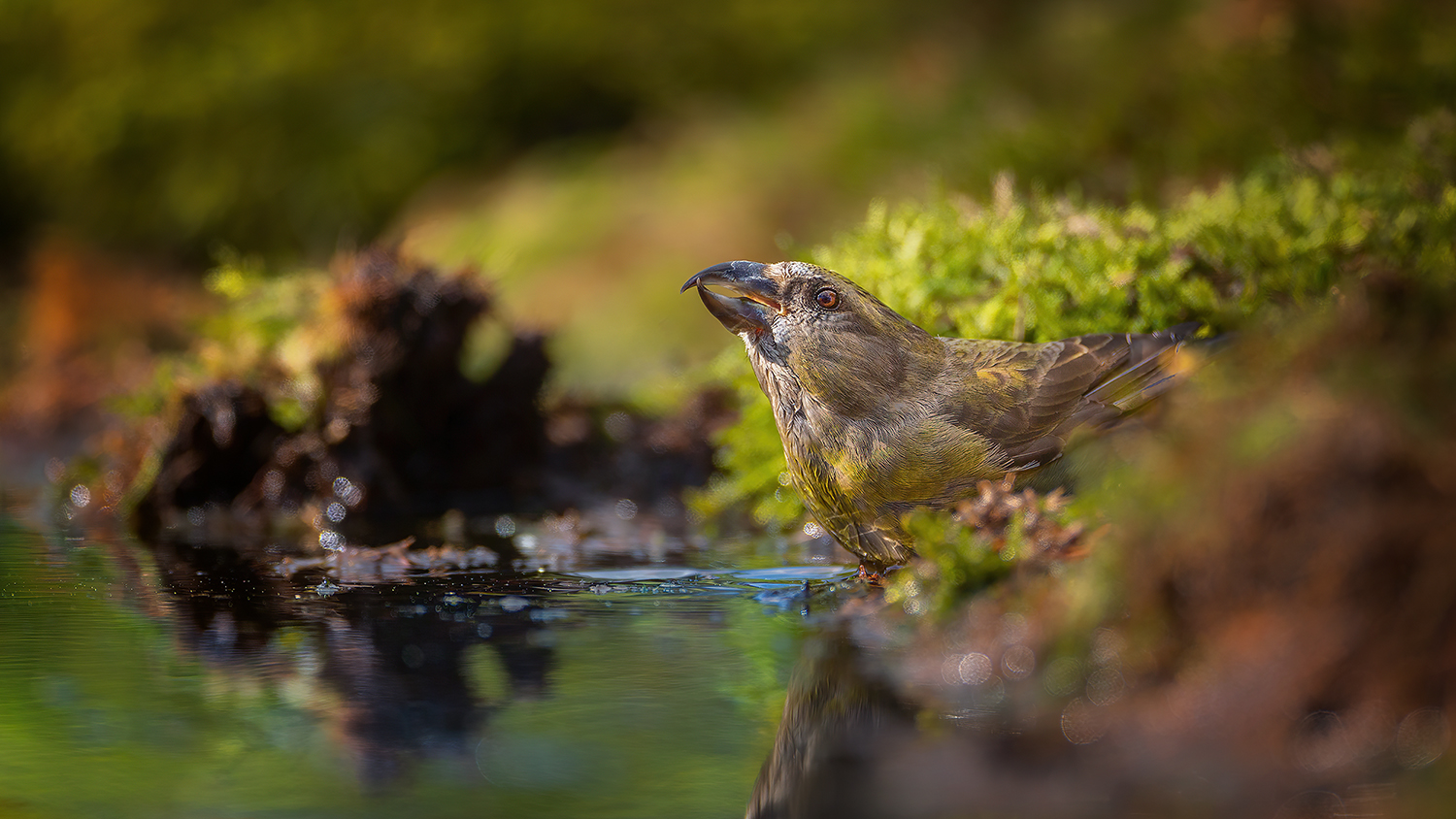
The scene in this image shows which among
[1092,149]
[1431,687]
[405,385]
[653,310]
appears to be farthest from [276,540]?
[653,310]

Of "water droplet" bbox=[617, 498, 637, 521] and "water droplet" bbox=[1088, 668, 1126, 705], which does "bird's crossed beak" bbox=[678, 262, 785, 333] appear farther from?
"water droplet" bbox=[617, 498, 637, 521]

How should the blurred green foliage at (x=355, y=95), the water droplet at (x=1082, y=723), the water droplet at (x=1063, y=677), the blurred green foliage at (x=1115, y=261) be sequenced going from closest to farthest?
the water droplet at (x=1082, y=723) → the water droplet at (x=1063, y=677) → the blurred green foliage at (x=1115, y=261) → the blurred green foliage at (x=355, y=95)

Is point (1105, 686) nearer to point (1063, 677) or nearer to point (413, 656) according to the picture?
point (1063, 677)

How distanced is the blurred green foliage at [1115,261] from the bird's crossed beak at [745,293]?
1.04 metres

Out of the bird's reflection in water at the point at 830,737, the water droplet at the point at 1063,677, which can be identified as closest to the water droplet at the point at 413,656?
the bird's reflection in water at the point at 830,737

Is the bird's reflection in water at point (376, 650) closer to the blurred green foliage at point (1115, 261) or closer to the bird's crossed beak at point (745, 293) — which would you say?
the bird's crossed beak at point (745, 293)

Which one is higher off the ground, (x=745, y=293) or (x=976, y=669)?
(x=745, y=293)

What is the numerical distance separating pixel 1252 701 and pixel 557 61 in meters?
18.1

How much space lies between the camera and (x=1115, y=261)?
208 inches

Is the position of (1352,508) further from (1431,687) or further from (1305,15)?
(1305,15)

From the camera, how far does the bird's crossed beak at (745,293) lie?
4.34 m

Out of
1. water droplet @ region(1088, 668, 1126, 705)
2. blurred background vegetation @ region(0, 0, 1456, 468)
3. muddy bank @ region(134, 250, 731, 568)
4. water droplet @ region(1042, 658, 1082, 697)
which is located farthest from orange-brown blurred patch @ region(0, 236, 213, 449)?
water droplet @ region(1088, 668, 1126, 705)

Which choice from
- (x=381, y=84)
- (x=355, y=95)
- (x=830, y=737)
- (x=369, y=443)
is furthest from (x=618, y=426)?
(x=355, y=95)

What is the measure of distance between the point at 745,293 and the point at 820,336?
0.31 metres
